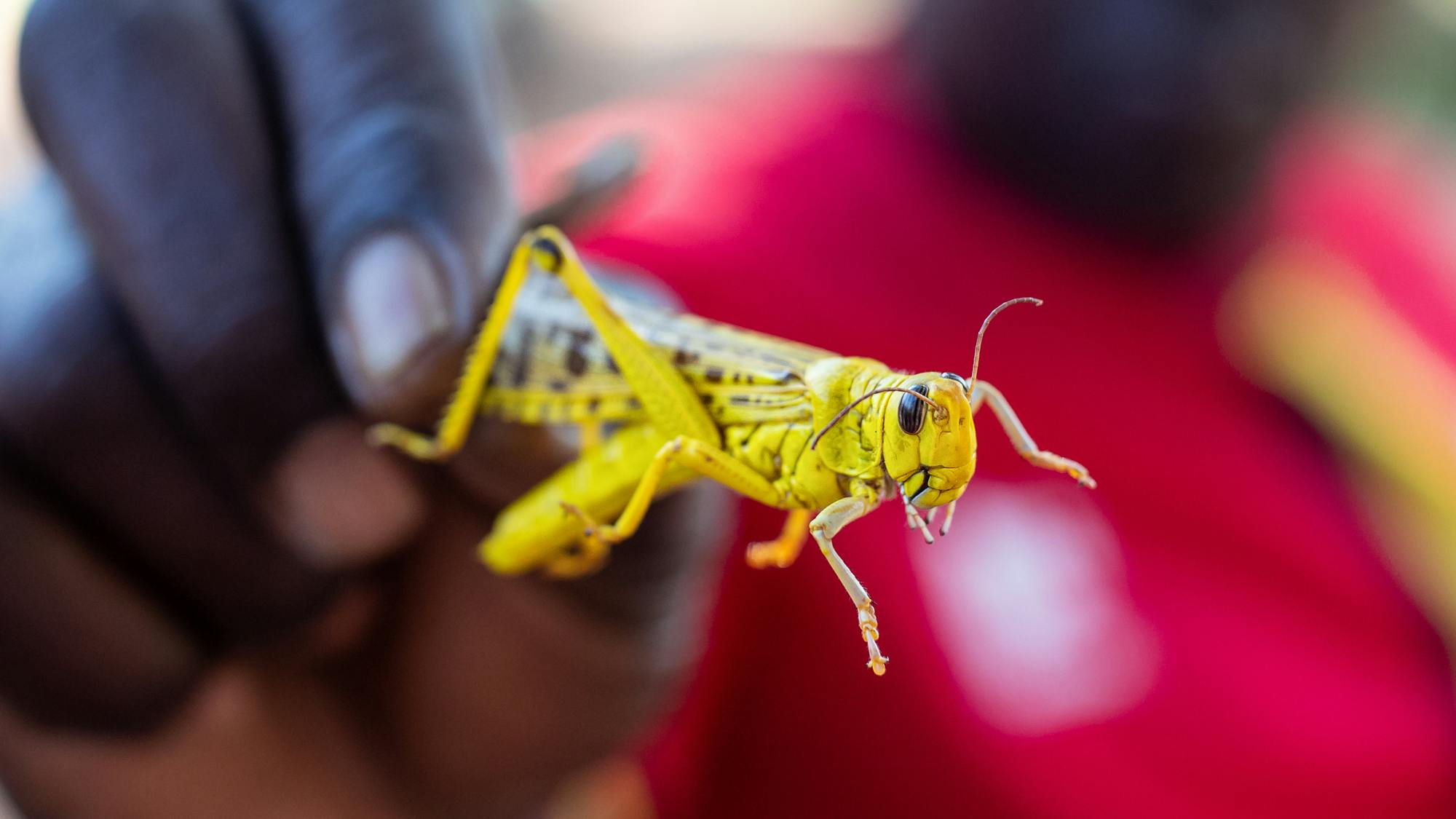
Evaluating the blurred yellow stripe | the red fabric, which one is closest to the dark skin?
the red fabric

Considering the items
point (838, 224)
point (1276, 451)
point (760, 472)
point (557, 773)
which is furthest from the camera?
point (838, 224)

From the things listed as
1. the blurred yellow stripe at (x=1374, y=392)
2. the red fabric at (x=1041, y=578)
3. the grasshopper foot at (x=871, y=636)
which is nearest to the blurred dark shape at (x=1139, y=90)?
the red fabric at (x=1041, y=578)

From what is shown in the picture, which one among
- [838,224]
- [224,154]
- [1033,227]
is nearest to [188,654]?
[224,154]

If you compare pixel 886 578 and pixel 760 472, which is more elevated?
pixel 760 472

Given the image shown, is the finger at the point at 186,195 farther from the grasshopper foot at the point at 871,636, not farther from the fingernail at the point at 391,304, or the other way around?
the grasshopper foot at the point at 871,636

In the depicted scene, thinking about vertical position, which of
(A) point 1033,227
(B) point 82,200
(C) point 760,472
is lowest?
(A) point 1033,227

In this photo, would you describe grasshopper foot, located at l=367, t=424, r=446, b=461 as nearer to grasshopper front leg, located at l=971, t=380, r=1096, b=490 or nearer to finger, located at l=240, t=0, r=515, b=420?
finger, located at l=240, t=0, r=515, b=420

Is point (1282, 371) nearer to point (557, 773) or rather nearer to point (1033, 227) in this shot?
point (1033, 227)
